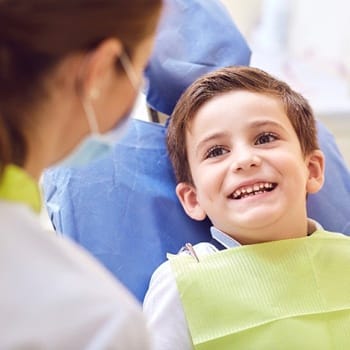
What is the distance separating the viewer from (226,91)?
4.40 feet

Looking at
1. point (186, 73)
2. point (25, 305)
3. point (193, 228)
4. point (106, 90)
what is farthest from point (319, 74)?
point (25, 305)

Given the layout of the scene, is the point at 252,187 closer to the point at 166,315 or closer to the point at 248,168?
the point at 248,168

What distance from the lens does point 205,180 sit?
129cm

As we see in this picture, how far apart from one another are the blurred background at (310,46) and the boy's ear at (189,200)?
3.75ft

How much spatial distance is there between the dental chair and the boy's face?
10 cm

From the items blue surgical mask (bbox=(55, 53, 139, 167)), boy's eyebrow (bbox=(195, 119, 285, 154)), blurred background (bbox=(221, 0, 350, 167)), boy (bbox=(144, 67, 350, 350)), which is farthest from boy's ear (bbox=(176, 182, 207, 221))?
blurred background (bbox=(221, 0, 350, 167))

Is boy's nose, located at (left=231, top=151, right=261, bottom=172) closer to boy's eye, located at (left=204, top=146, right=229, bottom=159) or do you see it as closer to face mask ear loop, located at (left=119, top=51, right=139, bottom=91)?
boy's eye, located at (left=204, top=146, right=229, bottom=159)

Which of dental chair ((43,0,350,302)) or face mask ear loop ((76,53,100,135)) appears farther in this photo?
dental chair ((43,0,350,302))

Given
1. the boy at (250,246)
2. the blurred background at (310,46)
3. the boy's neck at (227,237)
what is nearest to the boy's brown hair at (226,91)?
the boy at (250,246)

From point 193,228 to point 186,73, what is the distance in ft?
1.11

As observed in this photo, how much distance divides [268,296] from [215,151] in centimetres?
28

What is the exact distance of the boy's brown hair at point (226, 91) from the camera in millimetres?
1350

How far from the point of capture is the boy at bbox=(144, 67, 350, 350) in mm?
1192

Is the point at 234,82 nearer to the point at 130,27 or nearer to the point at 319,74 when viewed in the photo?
the point at 130,27
